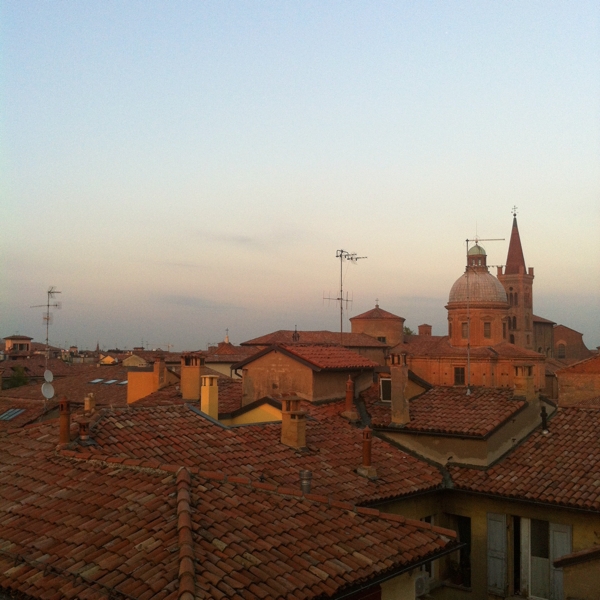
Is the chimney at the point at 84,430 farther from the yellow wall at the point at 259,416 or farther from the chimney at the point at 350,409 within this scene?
the chimney at the point at 350,409

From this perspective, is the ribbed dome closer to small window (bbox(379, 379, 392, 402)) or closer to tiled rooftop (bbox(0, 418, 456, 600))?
small window (bbox(379, 379, 392, 402))

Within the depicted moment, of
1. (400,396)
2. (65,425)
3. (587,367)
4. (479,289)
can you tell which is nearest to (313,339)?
(479,289)

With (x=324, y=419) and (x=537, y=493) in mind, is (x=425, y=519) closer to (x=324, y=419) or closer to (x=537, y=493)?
(x=537, y=493)

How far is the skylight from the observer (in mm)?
24609

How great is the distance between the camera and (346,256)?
29.6 m

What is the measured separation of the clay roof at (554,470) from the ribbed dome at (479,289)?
38833 mm

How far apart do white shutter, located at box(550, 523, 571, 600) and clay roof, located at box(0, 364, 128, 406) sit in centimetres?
2176

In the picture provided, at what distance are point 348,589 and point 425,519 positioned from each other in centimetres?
687

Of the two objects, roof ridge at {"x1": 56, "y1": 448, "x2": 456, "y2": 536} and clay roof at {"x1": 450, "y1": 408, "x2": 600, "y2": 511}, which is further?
clay roof at {"x1": 450, "y1": 408, "x2": 600, "y2": 511}

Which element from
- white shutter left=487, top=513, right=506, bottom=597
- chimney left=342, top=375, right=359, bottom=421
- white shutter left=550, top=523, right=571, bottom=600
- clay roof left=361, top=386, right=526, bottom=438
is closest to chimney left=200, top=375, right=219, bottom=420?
chimney left=342, top=375, right=359, bottom=421

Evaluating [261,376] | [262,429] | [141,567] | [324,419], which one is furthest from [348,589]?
[261,376]

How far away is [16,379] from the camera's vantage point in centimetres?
4878

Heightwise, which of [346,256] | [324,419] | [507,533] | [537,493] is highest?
[346,256]

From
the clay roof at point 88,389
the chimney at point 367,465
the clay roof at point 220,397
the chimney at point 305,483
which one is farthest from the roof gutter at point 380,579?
the clay roof at point 88,389
